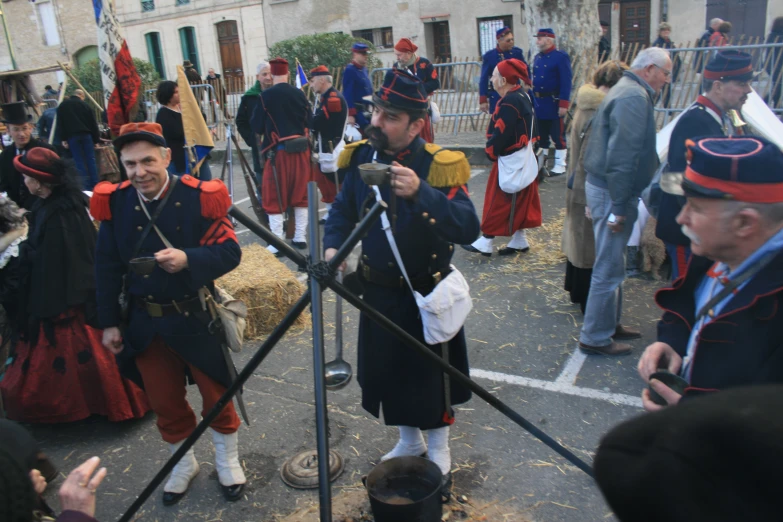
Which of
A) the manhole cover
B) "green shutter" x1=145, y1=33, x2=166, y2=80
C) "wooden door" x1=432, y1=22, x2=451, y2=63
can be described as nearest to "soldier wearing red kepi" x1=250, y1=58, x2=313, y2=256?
the manhole cover

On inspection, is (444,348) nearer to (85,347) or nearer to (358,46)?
(85,347)

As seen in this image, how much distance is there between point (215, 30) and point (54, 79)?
1047 cm

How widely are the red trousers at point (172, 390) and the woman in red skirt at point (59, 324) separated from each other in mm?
955

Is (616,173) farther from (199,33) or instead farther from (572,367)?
(199,33)

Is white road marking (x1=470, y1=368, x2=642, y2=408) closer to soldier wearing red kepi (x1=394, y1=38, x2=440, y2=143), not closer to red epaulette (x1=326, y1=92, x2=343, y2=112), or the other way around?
red epaulette (x1=326, y1=92, x2=343, y2=112)

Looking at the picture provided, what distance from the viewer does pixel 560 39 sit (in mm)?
12328

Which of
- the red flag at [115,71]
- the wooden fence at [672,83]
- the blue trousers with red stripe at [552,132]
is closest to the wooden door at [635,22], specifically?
the wooden fence at [672,83]

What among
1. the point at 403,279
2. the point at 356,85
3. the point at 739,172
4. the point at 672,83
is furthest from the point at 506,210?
the point at 672,83

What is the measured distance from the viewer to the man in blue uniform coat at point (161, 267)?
323cm

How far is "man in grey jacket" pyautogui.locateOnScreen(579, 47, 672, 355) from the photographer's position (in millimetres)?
4238

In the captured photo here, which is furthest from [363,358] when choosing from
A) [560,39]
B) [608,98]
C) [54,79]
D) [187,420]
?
[54,79]

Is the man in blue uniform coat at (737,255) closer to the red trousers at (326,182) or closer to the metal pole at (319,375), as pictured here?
the metal pole at (319,375)

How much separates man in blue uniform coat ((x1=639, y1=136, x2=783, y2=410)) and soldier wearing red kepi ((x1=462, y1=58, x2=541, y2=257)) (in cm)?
438

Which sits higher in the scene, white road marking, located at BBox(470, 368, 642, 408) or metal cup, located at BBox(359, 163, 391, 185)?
metal cup, located at BBox(359, 163, 391, 185)
